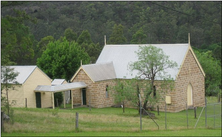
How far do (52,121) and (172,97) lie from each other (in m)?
16.1

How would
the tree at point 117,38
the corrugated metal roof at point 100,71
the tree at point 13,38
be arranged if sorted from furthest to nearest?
the tree at point 117,38, the corrugated metal roof at point 100,71, the tree at point 13,38

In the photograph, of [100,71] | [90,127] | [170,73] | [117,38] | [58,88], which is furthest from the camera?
[117,38]

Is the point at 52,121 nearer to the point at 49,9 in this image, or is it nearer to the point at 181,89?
the point at 181,89

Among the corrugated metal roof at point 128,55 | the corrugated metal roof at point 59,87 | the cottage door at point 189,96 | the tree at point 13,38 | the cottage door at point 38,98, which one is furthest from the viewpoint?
the cottage door at point 189,96

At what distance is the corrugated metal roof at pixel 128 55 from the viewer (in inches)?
1645

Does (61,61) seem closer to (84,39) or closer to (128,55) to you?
(128,55)

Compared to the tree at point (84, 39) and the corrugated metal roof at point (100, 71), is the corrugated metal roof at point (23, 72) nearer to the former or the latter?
the corrugated metal roof at point (100, 71)

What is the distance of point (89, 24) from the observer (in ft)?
322

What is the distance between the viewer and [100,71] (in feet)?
143

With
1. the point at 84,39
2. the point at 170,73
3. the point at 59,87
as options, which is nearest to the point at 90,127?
the point at 59,87

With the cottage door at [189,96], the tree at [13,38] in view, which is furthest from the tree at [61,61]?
the tree at [13,38]

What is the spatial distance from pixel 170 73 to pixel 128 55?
605cm

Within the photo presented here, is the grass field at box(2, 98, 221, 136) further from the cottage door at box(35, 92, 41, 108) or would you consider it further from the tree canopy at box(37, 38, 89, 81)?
the tree canopy at box(37, 38, 89, 81)

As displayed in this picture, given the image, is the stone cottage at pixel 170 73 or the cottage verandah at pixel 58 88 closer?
the cottage verandah at pixel 58 88
